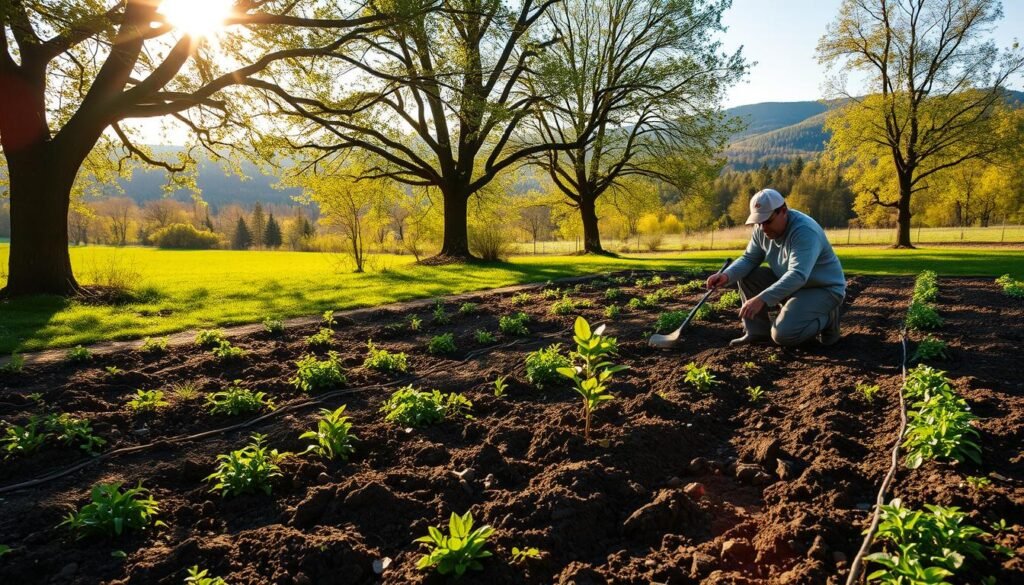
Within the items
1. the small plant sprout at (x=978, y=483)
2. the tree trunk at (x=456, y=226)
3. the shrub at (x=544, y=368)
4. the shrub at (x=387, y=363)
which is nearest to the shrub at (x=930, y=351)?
the small plant sprout at (x=978, y=483)

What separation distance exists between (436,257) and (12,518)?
68.9ft

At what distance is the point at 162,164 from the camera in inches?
618

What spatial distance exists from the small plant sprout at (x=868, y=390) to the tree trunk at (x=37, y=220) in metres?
15.0

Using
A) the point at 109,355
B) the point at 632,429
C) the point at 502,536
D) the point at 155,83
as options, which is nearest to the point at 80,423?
the point at 109,355

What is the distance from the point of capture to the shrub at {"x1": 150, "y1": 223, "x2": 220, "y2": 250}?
221 ft

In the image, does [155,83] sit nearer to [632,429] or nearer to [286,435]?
[286,435]

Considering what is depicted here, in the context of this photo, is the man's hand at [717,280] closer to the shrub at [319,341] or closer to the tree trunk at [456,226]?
the shrub at [319,341]

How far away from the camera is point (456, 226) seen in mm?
23891

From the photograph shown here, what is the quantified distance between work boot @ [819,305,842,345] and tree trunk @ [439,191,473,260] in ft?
60.1

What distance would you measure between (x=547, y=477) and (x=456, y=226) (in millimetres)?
21159

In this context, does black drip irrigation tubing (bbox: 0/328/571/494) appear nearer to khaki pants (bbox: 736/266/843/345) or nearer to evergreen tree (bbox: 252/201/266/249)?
khaki pants (bbox: 736/266/843/345)

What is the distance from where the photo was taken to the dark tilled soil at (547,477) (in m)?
2.63

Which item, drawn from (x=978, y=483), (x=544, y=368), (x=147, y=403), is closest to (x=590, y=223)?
(x=544, y=368)

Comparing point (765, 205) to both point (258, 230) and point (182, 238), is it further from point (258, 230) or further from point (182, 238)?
point (258, 230)
